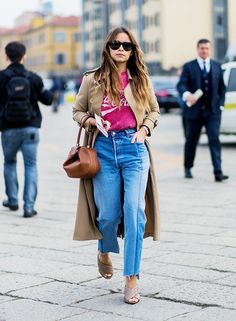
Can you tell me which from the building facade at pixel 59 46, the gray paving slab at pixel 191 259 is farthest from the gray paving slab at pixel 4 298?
the building facade at pixel 59 46

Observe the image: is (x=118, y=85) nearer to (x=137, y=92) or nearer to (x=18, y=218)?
(x=137, y=92)

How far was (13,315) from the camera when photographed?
4.98 m

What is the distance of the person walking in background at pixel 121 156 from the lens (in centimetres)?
525

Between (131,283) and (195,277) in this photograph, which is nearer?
(131,283)

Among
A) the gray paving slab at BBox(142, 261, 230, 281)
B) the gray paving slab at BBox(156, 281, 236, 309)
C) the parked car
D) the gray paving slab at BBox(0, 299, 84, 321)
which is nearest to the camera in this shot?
the gray paving slab at BBox(0, 299, 84, 321)

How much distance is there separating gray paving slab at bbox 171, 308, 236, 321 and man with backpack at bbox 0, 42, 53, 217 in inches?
169

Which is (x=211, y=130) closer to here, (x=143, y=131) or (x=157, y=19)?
(x=143, y=131)

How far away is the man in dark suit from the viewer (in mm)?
11492

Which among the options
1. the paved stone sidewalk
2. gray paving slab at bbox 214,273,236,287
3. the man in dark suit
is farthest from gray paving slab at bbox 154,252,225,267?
the man in dark suit

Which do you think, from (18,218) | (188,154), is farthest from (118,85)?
(188,154)

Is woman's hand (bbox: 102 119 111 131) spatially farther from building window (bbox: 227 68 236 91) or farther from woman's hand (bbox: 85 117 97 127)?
building window (bbox: 227 68 236 91)

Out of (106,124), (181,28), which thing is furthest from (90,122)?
(181,28)

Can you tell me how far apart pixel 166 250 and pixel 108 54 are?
2145mm

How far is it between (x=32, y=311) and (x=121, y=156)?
3.39ft
